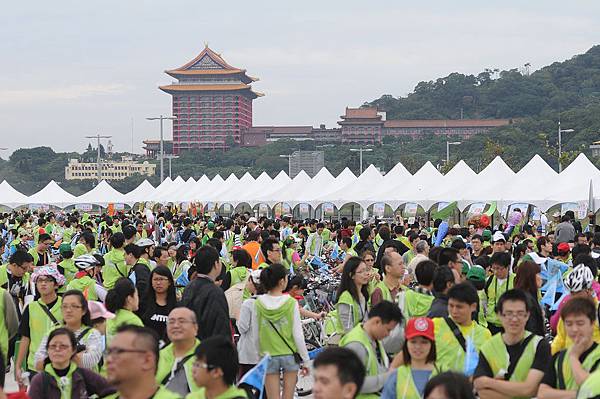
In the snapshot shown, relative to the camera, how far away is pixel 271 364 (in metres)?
8.15

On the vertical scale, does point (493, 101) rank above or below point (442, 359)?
above

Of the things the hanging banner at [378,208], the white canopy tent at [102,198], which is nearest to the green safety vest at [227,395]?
the hanging banner at [378,208]

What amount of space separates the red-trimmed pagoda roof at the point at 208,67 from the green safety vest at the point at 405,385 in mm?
135842

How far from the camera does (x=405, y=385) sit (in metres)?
5.29

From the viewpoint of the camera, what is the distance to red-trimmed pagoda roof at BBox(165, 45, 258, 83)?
460 feet

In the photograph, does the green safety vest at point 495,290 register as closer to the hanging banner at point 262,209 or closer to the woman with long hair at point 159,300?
the woman with long hair at point 159,300

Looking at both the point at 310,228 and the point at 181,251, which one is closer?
the point at 181,251

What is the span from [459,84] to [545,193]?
11049 cm

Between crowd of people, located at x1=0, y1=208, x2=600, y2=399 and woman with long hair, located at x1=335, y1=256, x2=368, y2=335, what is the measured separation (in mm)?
11

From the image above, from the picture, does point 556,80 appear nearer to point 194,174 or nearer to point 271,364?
point 194,174

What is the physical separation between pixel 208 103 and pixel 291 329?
136 meters

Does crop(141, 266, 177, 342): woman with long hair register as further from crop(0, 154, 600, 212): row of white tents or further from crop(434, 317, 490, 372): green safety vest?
crop(0, 154, 600, 212): row of white tents

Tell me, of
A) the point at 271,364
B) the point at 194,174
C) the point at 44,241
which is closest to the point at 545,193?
the point at 44,241

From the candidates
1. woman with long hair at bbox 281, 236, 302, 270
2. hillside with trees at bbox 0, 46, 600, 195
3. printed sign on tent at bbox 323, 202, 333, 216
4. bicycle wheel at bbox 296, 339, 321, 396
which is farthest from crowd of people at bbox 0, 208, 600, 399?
hillside with trees at bbox 0, 46, 600, 195
